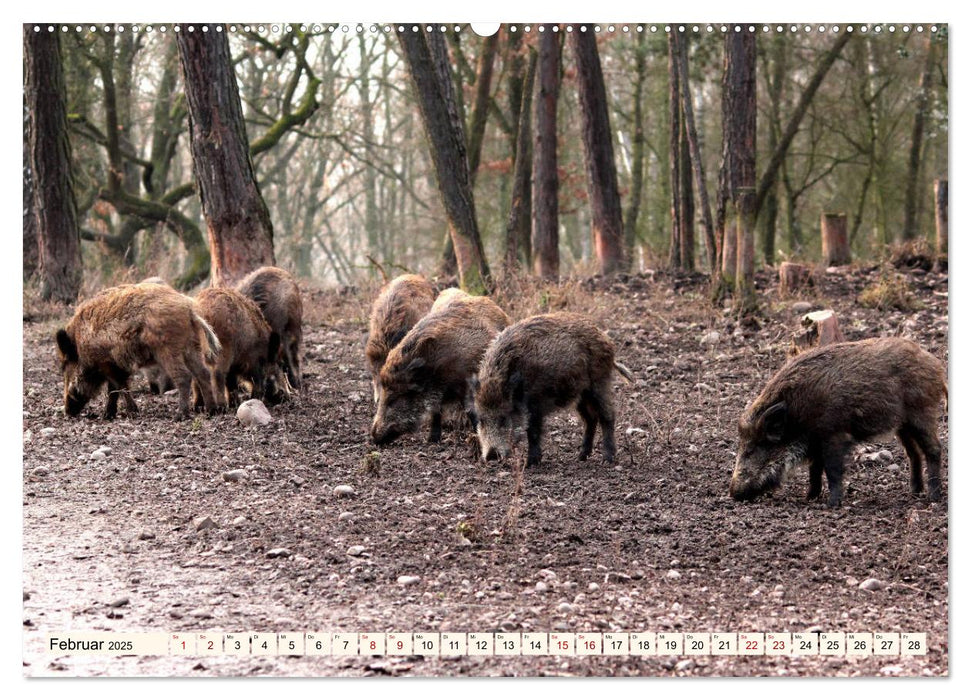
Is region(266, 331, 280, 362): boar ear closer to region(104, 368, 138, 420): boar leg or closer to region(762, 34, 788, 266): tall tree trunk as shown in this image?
region(104, 368, 138, 420): boar leg

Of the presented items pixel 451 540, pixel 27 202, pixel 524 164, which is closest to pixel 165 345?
pixel 27 202

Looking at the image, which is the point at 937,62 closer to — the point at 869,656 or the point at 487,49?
the point at 869,656

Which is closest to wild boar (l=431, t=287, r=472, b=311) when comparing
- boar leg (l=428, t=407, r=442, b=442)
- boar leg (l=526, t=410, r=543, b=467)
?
boar leg (l=428, t=407, r=442, b=442)

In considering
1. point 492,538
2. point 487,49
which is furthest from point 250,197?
point 487,49

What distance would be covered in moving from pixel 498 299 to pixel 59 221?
4887 mm

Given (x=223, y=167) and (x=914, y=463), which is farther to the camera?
(x=223, y=167)

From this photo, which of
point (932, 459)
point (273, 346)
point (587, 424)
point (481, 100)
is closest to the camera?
point (932, 459)

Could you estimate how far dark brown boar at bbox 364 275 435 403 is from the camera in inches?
401

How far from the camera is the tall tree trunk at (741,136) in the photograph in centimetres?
1252

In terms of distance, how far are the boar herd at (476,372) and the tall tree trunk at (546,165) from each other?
783cm

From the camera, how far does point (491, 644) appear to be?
195 inches

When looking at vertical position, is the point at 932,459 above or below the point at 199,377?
below

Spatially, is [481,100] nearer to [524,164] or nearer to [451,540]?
[524,164]

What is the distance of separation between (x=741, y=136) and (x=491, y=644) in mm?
8876
